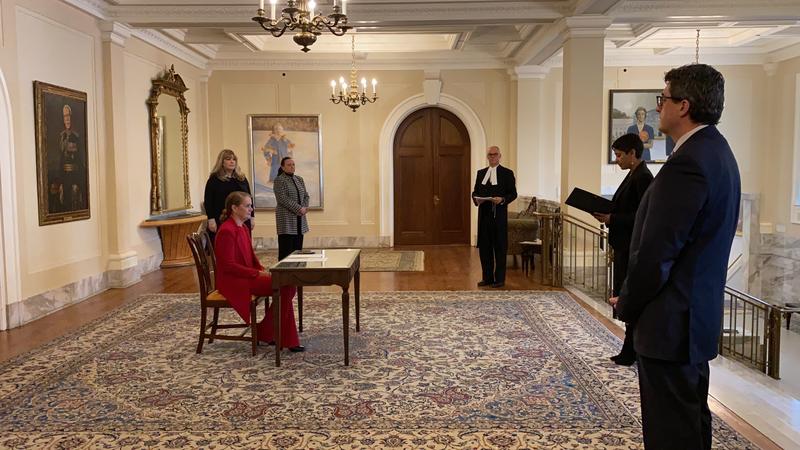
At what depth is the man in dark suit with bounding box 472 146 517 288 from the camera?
24.7ft

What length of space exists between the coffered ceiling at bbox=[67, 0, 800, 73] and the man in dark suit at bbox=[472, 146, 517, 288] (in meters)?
1.88

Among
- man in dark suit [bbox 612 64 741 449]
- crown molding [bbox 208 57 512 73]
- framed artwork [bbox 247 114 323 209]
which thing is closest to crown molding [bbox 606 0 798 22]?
crown molding [bbox 208 57 512 73]

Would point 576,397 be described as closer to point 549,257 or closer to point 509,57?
point 549,257

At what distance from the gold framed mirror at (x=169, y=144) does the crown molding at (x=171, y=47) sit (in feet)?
1.16

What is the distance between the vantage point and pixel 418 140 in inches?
470

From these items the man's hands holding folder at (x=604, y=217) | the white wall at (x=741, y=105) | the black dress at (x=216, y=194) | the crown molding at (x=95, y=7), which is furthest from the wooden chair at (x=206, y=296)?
the white wall at (x=741, y=105)

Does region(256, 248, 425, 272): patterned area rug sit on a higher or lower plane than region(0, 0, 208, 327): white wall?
lower

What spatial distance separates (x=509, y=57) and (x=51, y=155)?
7817 mm

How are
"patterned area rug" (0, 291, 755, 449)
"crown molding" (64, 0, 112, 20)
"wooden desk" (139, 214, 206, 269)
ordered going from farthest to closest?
"wooden desk" (139, 214, 206, 269) < "crown molding" (64, 0, 112, 20) < "patterned area rug" (0, 291, 755, 449)

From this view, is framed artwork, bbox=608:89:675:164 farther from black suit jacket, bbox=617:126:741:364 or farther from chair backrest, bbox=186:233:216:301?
black suit jacket, bbox=617:126:741:364

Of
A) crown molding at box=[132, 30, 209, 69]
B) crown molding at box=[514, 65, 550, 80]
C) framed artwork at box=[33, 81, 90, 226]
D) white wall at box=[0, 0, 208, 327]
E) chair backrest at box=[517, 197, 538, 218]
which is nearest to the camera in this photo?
white wall at box=[0, 0, 208, 327]

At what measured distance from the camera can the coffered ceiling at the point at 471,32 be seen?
24.3 ft

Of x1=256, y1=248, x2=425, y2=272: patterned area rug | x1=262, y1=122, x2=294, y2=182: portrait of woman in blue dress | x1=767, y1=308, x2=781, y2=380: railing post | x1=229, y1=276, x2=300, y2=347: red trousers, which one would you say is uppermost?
x1=262, y1=122, x2=294, y2=182: portrait of woman in blue dress

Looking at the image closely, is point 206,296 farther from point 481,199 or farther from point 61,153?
point 481,199
